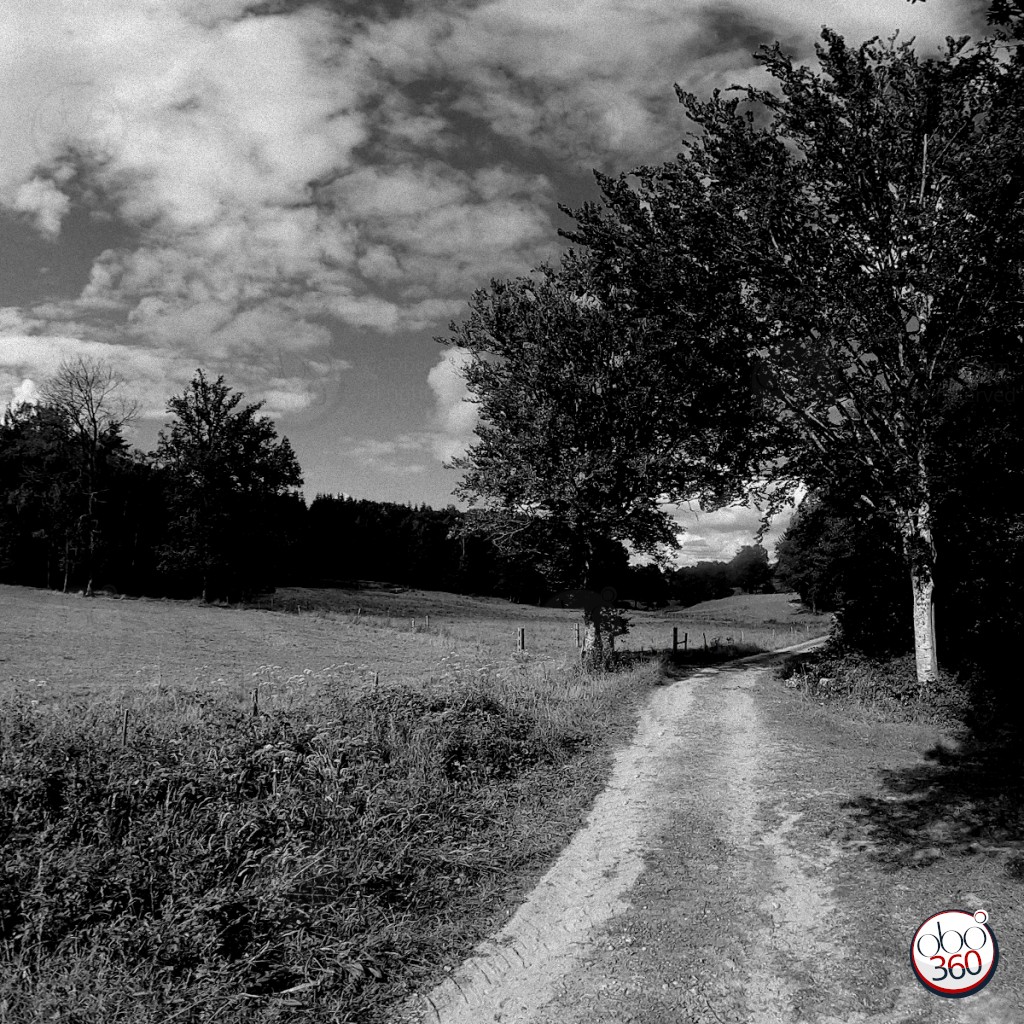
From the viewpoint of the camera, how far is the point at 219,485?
5434 cm

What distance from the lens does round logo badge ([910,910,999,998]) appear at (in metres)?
5.46

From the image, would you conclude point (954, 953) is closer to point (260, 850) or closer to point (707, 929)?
point (707, 929)

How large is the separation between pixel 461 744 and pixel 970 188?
49.0 feet

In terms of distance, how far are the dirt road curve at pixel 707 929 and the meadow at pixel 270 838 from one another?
0.51m

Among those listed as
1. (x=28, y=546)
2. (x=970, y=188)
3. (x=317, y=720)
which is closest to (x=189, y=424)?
(x=28, y=546)

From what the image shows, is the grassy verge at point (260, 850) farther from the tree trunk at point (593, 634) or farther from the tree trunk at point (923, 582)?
the tree trunk at point (593, 634)

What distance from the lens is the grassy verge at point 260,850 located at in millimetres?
5352

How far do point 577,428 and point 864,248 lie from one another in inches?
386

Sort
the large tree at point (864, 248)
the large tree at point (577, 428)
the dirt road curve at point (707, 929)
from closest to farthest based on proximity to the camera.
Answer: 1. the dirt road curve at point (707, 929)
2. the large tree at point (864, 248)
3. the large tree at point (577, 428)

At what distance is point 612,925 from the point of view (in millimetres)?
6559

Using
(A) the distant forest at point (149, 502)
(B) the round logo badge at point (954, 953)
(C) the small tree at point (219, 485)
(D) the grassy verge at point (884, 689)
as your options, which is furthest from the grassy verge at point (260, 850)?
(C) the small tree at point (219, 485)

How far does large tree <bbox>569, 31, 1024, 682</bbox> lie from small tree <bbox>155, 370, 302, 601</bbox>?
43.5 meters

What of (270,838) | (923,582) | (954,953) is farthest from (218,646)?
(954,953)

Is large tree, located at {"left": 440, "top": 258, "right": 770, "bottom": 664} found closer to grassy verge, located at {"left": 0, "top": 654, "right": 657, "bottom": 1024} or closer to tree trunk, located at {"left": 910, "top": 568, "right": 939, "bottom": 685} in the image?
tree trunk, located at {"left": 910, "top": 568, "right": 939, "bottom": 685}
